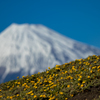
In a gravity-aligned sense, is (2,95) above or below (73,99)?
above

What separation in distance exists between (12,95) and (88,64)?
5.00 metres

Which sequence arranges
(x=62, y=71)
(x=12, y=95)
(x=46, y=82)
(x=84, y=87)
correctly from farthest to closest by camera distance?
(x=62, y=71) → (x=46, y=82) → (x=12, y=95) → (x=84, y=87)

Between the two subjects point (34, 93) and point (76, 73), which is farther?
point (76, 73)

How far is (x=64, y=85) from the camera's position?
33.0 ft

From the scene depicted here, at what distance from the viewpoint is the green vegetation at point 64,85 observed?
353 inches

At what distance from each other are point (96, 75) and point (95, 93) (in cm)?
167

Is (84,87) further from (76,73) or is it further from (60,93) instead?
(76,73)

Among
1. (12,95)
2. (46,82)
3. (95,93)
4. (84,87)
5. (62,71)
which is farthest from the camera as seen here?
(62,71)

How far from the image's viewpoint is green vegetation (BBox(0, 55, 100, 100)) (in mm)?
8969

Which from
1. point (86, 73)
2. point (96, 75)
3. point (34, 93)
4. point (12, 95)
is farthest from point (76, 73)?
point (12, 95)

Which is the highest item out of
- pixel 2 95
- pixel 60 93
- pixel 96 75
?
pixel 2 95

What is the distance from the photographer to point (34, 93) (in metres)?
9.83

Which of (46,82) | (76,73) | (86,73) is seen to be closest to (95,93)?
(86,73)

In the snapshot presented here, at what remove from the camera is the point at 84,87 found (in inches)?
356
